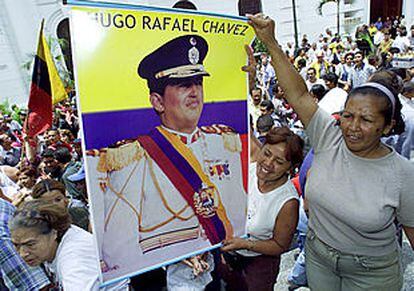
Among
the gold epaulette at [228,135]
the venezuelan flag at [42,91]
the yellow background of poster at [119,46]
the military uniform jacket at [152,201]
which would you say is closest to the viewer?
the yellow background of poster at [119,46]

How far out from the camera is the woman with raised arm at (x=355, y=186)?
1435mm

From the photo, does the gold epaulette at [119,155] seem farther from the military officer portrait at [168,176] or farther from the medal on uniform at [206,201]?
the medal on uniform at [206,201]

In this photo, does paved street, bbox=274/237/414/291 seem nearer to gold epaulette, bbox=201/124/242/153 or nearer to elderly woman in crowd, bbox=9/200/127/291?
gold epaulette, bbox=201/124/242/153

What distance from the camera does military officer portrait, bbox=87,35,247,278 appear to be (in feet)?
4.62

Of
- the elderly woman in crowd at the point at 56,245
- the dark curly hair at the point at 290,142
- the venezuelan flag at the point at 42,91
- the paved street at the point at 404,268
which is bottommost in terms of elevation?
the paved street at the point at 404,268

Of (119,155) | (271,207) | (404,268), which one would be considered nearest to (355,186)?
(271,207)

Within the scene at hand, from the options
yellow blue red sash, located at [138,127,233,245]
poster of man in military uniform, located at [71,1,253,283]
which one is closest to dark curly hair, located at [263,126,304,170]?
poster of man in military uniform, located at [71,1,253,283]

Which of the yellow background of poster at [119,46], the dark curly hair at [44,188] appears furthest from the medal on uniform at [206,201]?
the dark curly hair at [44,188]

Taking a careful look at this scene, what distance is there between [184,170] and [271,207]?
0.49 m

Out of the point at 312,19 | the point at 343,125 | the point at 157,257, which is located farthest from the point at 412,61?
the point at 312,19

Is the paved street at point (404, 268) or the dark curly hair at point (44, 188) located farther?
the paved street at point (404, 268)

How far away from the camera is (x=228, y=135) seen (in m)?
1.74

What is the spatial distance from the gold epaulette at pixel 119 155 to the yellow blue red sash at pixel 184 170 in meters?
0.03

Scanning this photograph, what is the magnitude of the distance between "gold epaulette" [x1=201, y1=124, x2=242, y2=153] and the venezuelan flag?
1.85 metres
